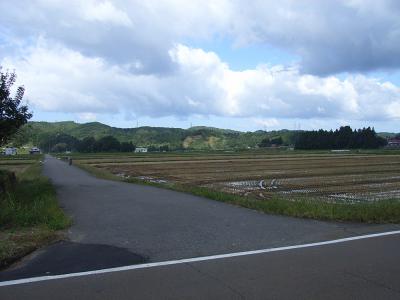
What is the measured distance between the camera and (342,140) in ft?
509

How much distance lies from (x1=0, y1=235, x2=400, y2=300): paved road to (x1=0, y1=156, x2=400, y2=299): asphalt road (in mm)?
17

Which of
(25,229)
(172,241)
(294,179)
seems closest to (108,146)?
(294,179)

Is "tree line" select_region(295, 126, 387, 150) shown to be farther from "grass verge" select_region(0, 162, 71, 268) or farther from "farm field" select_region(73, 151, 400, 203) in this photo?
"grass verge" select_region(0, 162, 71, 268)

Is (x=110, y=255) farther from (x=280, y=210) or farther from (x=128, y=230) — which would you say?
(x=280, y=210)

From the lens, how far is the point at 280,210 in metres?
11.6

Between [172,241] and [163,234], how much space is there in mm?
709

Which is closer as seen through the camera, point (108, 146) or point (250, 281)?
point (250, 281)

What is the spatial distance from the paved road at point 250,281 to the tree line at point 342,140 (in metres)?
150

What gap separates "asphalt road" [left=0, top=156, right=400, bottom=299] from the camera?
19.3ft

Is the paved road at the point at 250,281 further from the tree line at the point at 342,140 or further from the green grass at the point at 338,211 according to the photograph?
the tree line at the point at 342,140

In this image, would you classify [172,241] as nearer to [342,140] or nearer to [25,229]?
[25,229]

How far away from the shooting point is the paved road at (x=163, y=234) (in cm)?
687

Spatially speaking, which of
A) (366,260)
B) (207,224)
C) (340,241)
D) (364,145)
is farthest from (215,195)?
(364,145)

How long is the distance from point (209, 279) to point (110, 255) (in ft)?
6.96
